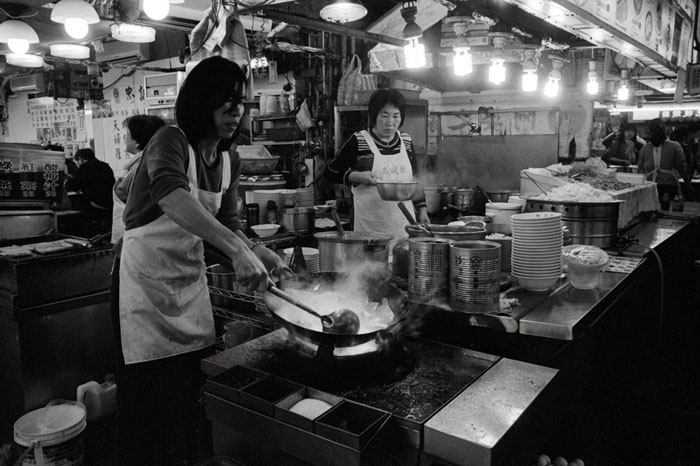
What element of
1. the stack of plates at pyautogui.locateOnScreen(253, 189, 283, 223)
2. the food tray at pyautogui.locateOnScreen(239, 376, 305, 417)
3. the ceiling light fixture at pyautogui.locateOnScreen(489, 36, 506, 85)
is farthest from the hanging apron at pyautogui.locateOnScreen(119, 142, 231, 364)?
the ceiling light fixture at pyautogui.locateOnScreen(489, 36, 506, 85)

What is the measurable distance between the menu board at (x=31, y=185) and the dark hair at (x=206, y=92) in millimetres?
3026

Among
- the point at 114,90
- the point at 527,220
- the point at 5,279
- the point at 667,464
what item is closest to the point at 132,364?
the point at 5,279

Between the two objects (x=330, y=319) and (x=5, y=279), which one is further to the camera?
(x=5, y=279)

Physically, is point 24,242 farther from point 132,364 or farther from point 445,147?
point 445,147

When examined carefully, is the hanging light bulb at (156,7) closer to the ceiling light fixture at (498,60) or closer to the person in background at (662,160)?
the ceiling light fixture at (498,60)

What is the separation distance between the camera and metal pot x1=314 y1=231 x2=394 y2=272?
8.35 ft

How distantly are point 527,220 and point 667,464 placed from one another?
82.8 inches

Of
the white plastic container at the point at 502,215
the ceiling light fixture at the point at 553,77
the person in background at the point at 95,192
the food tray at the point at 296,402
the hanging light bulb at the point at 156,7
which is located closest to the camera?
the food tray at the point at 296,402

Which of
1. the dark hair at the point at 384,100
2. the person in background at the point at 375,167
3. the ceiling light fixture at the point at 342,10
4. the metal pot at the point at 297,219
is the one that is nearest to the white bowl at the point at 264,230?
the metal pot at the point at 297,219

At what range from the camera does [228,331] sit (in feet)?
8.93

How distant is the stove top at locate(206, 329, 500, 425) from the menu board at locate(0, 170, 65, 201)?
3.51 m

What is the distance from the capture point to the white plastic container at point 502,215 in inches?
126

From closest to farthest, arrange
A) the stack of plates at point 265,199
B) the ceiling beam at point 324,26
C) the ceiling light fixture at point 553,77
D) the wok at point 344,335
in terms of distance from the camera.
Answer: the wok at point 344,335 → the ceiling beam at point 324,26 → the stack of plates at point 265,199 → the ceiling light fixture at point 553,77

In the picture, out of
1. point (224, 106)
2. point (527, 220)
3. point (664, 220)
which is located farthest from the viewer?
point (664, 220)
